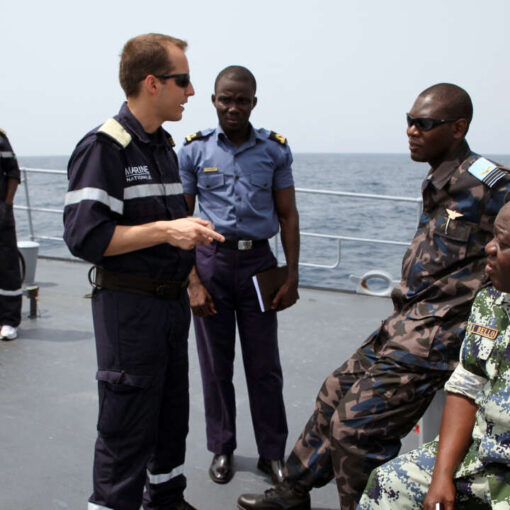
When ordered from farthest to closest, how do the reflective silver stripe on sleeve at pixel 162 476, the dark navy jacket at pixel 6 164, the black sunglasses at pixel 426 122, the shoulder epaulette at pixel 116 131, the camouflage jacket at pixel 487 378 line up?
1. the dark navy jacket at pixel 6 164
2. the reflective silver stripe on sleeve at pixel 162 476
3. the black sunglasses at pixel 426 122
4. the shoulder epaulette at pixel 116 131
5. the camouflage jacket at pixel 487 378

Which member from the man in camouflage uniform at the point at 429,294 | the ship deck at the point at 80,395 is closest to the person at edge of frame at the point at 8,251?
the ship deck at the point at 80,395

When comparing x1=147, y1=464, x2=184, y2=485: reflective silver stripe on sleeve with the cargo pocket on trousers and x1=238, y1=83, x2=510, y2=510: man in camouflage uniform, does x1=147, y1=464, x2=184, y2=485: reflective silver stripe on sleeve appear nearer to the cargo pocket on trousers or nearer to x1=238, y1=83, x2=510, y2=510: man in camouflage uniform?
the cargo pocket on trousers

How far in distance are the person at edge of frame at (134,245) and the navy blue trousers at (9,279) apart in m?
2.50

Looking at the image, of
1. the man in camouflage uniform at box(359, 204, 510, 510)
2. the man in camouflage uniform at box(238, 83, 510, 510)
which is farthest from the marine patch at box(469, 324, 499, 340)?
the man in camouflage uniform at box(238, 83, 510, 510)

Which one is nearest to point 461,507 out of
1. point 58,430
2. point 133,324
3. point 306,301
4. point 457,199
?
point 457,199

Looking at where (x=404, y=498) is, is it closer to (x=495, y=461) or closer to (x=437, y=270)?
(x=495, y=461)

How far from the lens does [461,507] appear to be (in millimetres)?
1643

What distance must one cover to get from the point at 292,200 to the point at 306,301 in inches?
110

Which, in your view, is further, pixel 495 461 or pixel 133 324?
pixel 133 324

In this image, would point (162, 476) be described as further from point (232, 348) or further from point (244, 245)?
point (244, 245)

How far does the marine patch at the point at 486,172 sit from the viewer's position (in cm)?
192

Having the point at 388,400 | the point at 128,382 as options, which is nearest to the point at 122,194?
the point at 128,382

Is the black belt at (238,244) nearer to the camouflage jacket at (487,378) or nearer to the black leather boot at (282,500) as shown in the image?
the black leather boot at (282,500)

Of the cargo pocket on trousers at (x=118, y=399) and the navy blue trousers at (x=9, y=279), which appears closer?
the cargo pocket on trousers at (x=118, y=399)
